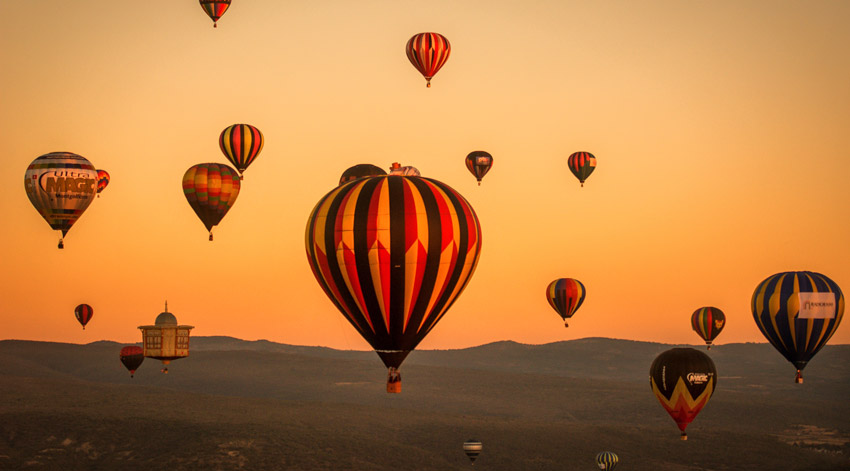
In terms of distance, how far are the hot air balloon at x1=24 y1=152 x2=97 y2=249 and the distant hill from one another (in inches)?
715

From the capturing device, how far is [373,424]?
312ft

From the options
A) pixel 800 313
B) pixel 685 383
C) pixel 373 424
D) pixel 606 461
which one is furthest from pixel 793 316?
pixel 373 424

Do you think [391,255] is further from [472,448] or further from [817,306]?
[472,448]

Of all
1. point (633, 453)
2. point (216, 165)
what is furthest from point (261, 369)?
point (216, 165)

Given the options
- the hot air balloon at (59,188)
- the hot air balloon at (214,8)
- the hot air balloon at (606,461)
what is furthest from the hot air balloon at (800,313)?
the hot air balloon at (59,188)

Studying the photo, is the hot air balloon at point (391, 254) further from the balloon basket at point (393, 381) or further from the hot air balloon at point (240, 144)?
the hot air balloon at point (240, 144)

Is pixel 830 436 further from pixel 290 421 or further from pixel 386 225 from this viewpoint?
pixel 386 225

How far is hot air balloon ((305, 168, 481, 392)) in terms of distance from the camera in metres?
39.1

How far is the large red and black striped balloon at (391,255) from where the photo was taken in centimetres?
3906

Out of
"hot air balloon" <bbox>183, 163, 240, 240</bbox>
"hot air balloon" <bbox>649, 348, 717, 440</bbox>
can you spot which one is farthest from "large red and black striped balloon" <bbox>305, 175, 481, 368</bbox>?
"hot air balloon" <bbox>649, 348, 717, 440</bbox>

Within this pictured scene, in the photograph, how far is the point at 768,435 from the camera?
101 meters

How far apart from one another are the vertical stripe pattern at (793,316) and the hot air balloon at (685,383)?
497 cm

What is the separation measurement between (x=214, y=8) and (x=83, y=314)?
4554 centimetres

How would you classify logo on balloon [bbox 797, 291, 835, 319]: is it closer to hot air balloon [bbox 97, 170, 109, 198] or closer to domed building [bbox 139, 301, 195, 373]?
domed building [bbox 139, 301, 195, 373]
